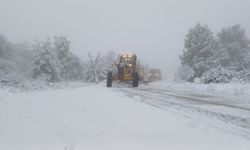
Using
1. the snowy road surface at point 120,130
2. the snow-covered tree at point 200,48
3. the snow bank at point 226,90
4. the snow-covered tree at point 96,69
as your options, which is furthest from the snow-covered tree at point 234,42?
the snowy road surface at point 120,130

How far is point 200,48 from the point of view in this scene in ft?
151

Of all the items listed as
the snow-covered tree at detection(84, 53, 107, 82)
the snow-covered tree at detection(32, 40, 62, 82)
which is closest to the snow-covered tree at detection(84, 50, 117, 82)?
the snow-covered tree at detection(84, 53, 107, 82)

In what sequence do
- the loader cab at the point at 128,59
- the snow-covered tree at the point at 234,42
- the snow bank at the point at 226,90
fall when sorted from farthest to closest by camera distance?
1. the snow-covered tree at the point at 234,42
2. the loader cab at the point at 128,59
3. the snow bank at the point at 226,90

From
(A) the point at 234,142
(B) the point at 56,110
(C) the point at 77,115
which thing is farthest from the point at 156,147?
(B) the point at 56,110

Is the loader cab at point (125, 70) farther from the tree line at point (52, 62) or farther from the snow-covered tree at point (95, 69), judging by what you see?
the snow-covered tree at point (95, 69)

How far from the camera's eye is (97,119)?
261 inches

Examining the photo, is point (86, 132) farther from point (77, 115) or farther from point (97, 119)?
point (77, 115)

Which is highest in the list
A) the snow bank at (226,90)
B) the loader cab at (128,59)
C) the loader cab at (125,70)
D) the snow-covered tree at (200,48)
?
the snow-covered tree at (200,48)

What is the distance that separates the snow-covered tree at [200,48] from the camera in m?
45.0

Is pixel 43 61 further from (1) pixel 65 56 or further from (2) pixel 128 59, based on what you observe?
(2) pixel 128 59

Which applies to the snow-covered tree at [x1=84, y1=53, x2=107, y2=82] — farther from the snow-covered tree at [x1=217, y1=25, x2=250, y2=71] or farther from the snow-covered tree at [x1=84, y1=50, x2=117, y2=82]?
the snow-covered tree at [x1=217, y1=25, x2=250, y2=71]

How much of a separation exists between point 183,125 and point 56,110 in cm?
354

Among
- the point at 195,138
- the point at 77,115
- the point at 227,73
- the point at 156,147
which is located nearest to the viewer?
the point at 156,147

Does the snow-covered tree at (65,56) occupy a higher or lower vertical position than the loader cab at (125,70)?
higher
